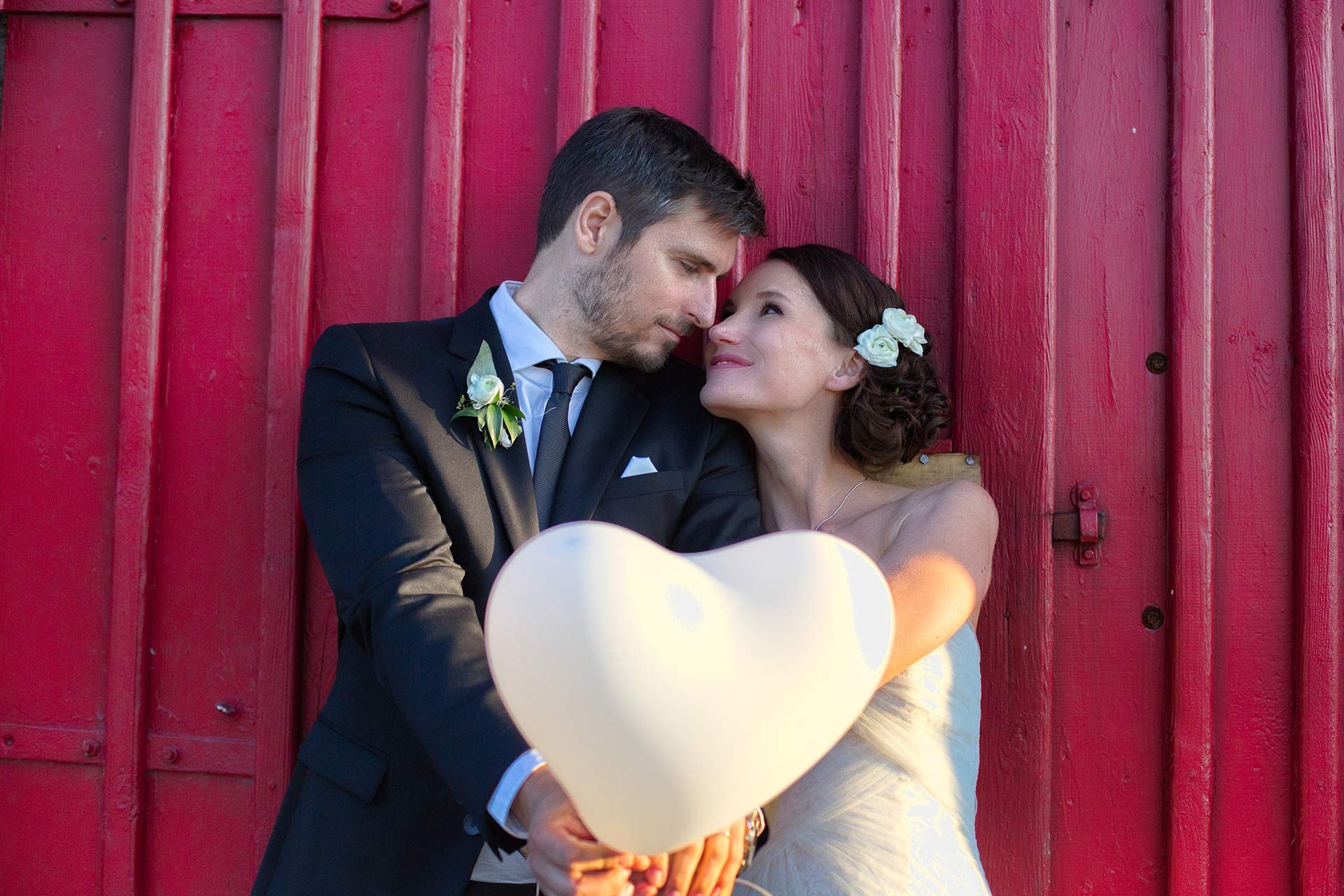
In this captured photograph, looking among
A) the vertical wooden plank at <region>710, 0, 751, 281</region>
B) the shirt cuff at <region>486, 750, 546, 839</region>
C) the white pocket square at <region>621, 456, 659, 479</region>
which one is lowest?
the shirt cuff at <region>486, 750, 546, 839</region>

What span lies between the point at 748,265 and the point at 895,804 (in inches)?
48.3

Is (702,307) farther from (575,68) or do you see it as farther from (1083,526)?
(1083,526)

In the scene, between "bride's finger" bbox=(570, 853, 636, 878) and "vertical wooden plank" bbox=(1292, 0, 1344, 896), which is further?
"vertical wooden plank" bbox=(1292, 0, 1344, 896)

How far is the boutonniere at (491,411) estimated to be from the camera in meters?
1.65

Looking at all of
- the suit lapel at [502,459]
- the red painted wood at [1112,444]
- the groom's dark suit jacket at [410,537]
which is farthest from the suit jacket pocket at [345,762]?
the red painted wood at [1112,444]

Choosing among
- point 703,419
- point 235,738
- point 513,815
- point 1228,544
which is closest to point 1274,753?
point 1228,544

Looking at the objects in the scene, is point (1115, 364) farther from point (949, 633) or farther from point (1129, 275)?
point (949, 633)

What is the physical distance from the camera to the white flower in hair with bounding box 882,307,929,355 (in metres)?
1.88

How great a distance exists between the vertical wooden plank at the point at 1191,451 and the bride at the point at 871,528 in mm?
474

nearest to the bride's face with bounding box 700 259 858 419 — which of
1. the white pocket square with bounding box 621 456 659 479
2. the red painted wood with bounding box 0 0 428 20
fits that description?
the white pocket square with bounding box 621 456 659 479

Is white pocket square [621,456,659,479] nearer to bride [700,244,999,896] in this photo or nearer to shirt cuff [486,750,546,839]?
bride [700,244,999,896]

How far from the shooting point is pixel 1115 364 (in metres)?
2.00

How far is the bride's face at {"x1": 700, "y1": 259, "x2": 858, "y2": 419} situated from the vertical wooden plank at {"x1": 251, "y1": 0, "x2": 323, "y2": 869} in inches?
37.3

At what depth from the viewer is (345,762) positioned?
1560 mm
